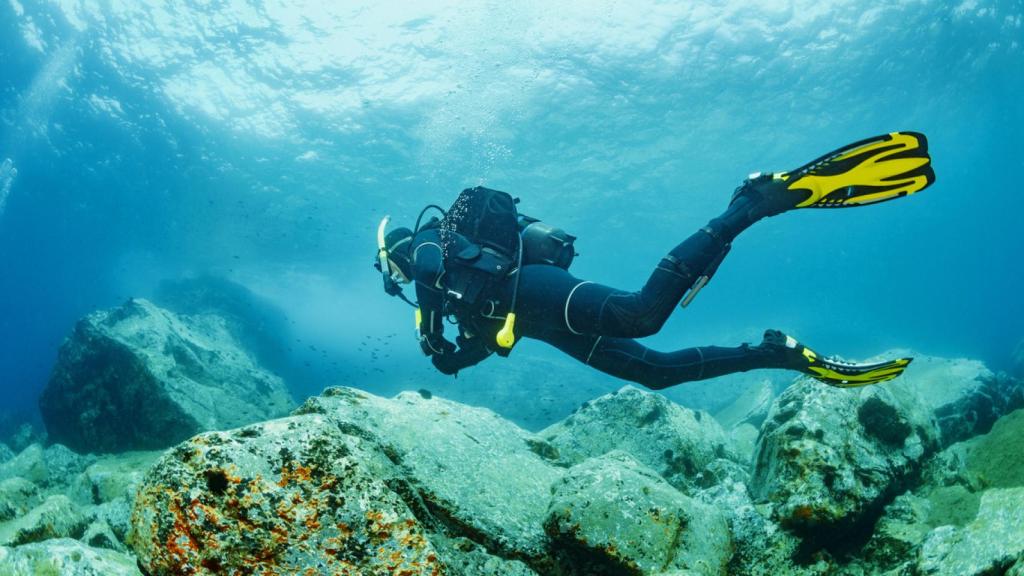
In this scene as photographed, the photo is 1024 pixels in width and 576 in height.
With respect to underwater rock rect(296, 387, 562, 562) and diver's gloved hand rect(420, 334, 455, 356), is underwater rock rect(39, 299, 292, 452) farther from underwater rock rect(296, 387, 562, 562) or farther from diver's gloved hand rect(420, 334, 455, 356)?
underwater rock rect(296, 387, 562, 562)

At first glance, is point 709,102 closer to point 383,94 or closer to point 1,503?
point 383,94

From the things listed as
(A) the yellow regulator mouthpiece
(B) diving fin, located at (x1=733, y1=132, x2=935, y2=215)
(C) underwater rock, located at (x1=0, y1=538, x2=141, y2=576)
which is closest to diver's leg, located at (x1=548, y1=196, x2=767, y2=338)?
(B) diving fin, located at (x1=733, y1=132, x2=935, y2=215)

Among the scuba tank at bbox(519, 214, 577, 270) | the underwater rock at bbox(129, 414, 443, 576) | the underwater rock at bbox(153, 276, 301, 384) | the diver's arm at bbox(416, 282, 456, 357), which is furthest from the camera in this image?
the underwater rock at bbox(153, 276, 301, 384)

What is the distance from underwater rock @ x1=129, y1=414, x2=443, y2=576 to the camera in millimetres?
1710

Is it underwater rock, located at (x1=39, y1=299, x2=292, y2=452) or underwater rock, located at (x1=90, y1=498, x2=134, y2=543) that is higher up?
underwater rock, located at (x1=39, y1=299, x2=292, y2=452)

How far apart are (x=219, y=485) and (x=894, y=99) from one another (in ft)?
117

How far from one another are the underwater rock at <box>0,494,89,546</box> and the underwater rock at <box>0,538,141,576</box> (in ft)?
8.14

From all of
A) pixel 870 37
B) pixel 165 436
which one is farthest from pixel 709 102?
pixel 165 436

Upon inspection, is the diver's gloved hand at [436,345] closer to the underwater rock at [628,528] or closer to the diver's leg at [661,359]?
the diver's leg at [661,359]

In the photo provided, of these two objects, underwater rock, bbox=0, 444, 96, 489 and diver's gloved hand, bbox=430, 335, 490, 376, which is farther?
underwater rock, bbox=0, 444, 96, 489

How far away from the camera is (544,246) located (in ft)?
14.9

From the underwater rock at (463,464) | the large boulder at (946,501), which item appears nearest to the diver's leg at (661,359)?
the underwater rock at (463,464)

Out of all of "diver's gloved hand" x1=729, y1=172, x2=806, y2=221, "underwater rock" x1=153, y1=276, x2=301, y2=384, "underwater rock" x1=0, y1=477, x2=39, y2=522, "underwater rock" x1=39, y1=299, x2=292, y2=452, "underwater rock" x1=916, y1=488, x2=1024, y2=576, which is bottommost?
"underwater rock" x1=916, y1=488, x2=1024, y2=576

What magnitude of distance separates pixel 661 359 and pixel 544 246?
1569mm
